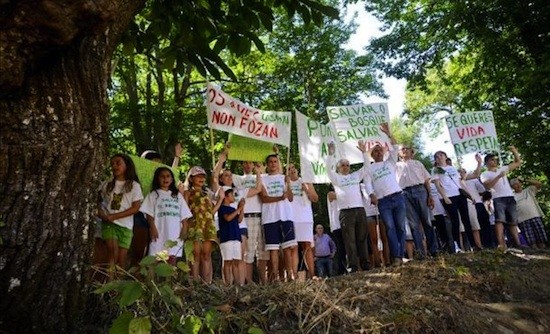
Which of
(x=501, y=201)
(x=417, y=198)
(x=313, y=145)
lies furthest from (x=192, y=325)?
(x=501, y=201)

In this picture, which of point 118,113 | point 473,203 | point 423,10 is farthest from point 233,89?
point 473,203

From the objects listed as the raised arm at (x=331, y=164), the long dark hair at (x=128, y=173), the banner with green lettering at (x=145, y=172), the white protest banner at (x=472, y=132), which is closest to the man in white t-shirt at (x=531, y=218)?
the white protest banner at (x=472, y=132)

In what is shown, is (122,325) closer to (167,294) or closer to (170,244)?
(167,294)

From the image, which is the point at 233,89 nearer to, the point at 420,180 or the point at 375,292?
the point at 420,180

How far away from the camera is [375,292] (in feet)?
12.8

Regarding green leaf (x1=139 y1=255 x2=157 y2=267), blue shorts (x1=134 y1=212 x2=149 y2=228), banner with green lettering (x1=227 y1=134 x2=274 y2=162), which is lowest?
green leaf (x1=139 y1=255 x2=157 y2=267)

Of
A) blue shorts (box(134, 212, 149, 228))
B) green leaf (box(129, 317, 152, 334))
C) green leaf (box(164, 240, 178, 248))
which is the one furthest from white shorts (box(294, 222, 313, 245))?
green leaf (box(129, 317, 152, 334))

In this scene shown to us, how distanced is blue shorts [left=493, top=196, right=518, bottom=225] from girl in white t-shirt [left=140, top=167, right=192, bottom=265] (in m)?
5.97

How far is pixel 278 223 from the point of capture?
6621 millimetres

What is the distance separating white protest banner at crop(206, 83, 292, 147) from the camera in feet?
24.0

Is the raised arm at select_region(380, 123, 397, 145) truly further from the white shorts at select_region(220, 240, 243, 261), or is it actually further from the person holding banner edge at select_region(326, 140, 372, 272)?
the white shorts at select_region(220, 240, 243, 261)

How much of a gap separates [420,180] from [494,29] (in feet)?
21.3

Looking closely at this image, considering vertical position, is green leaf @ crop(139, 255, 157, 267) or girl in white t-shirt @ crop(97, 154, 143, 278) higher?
girl in white t-shirt @ crop(97, 154, 143, 278)

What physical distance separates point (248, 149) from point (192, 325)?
5602 mm
